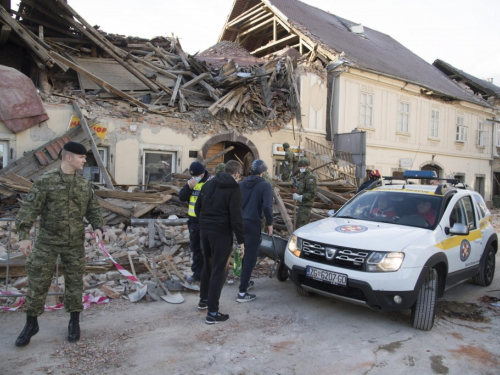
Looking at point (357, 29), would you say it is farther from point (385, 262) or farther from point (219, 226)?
point (219, 226)

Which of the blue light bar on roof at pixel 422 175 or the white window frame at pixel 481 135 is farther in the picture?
the white window frame at pixel 481 135

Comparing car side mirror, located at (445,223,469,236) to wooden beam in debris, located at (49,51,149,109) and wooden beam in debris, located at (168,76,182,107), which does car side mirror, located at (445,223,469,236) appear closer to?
wooden beam in debris, located at (49,51,149,109)

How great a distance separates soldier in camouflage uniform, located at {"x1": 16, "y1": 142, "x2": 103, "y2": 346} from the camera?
3.62 m

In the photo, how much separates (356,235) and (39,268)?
336 centimetres

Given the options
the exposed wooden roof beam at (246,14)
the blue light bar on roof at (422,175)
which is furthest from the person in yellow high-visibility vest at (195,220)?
the exposed wooden roof beam at (246,14)

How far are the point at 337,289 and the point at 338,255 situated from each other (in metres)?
0.39

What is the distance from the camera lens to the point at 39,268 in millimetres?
3621

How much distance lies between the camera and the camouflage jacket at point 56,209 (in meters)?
3.58

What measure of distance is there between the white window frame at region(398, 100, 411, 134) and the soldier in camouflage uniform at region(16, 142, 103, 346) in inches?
732

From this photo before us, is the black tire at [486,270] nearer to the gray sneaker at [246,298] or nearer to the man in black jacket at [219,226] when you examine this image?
the gray sneaker at [246,298]

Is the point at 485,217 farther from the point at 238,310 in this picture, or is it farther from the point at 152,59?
the point at 152,59

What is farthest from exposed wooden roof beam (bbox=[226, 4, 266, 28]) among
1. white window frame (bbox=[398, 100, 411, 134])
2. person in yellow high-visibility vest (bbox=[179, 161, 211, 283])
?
person in yellow high-visibility vest (bbox=[179, 161, 211, 283])

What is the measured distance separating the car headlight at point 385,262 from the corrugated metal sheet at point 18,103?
29.9 feet

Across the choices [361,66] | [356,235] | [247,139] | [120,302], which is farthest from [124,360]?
[361,66]
